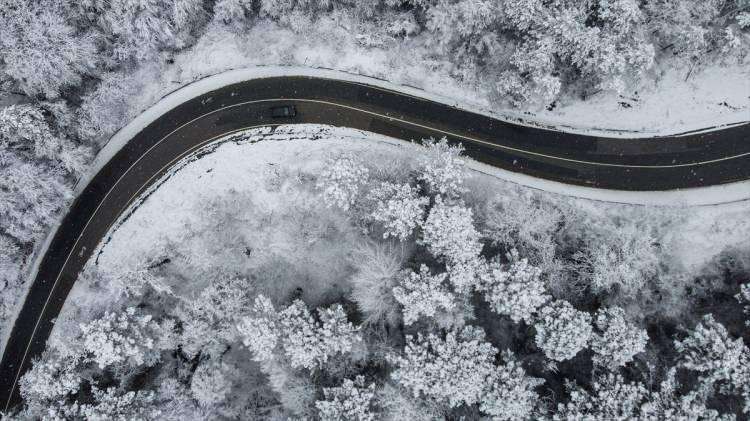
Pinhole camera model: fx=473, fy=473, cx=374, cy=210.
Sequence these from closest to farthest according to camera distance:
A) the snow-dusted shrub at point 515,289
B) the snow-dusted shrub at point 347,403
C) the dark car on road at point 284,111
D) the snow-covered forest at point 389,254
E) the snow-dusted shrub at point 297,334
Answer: the snow-dusted shrub at point 515,289, the snow-dusted shrub at point 347,403, the snow-covered forest at point 389,254, the snow-dusted shrub at point 297,334, the dark car on road at point 284,111

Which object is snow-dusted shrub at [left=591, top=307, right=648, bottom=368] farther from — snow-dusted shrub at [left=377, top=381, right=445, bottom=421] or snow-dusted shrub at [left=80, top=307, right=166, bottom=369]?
snow-dusted shrub at [left=80, top=307, right=166, bottom=369]

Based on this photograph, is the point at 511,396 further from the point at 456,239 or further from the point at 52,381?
the point at 52,381

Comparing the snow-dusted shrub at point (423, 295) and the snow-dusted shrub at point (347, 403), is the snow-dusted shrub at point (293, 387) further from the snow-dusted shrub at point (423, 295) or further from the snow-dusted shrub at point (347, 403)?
the snow-dusted shrub at point (423, 295)

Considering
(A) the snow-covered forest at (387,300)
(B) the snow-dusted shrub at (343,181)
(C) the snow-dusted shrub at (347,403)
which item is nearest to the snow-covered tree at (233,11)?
(A) the snow-covered forest at (387,300)

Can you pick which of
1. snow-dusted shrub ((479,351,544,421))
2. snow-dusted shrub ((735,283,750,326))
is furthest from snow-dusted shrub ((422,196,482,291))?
snow-dusted shrub ((735,283,750,326))

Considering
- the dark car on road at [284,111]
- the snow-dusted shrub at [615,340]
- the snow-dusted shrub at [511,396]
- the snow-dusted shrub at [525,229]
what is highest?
the dark car on road at [284,111]

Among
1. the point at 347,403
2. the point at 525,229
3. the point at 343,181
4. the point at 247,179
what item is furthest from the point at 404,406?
the point at 247,179
